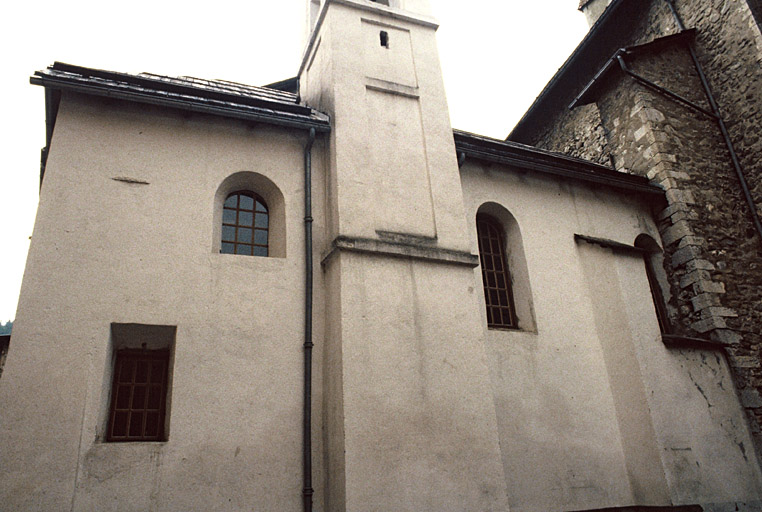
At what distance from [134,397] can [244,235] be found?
2.53m

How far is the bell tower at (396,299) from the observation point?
6379 mm

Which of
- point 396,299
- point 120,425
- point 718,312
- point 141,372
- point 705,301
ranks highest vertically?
point 705,301

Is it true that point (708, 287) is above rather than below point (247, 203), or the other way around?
below

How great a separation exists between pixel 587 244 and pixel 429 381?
4.50 meters

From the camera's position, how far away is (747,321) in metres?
10.0

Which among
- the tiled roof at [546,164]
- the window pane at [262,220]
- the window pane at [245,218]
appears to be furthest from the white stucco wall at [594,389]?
the window pane at [245,218]

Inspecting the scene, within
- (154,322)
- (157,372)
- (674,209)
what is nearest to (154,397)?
(157,372)

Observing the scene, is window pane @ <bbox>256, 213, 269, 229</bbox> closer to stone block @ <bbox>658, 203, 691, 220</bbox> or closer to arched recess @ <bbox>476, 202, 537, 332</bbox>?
arched recess @ <bbox>476, 202, 537, 332</bbox>

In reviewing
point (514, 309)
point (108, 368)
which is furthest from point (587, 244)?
point (108, 368)

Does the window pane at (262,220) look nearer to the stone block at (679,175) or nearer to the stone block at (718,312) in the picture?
the stone block at (718,312)

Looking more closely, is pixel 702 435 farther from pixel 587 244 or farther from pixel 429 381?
pixel 429 381

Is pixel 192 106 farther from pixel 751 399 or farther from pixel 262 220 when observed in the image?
pixel 751 399

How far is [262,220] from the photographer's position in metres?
8.12

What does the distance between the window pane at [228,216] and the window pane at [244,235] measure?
177 millimetres
